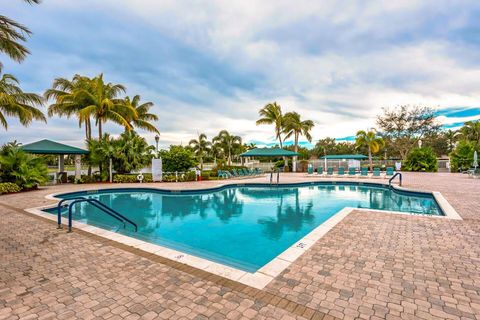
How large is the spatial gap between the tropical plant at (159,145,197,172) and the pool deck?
41.9ft

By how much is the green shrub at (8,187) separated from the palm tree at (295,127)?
73.9 feet

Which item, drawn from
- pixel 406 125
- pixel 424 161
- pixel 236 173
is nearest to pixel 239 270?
pixel 236 173

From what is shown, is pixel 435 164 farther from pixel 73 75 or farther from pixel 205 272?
pixel 73 75

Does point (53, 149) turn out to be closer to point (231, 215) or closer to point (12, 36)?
point (12, 36)

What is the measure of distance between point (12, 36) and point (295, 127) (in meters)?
23.3

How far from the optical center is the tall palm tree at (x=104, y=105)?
52.9 ft

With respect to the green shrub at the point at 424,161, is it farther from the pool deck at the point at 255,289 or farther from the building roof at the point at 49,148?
the building roof at the point at 49,148

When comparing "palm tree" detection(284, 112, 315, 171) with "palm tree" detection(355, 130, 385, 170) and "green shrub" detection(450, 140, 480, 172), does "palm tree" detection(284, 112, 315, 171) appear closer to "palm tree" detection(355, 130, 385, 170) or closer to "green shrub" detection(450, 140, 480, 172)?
"palm tree" detection(355, 130, 385, 170)

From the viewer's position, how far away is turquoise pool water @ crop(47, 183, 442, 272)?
5.54 meters

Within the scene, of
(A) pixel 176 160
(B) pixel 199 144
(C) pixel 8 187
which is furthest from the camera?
(B) pixel 199 144

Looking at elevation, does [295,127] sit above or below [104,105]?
below

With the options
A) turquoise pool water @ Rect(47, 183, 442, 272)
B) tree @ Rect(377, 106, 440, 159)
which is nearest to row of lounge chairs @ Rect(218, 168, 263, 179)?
turquoise pool water @ Rect(47, 183, 442, 272)

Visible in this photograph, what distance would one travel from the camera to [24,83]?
14469mm

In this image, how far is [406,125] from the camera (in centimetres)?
2997
